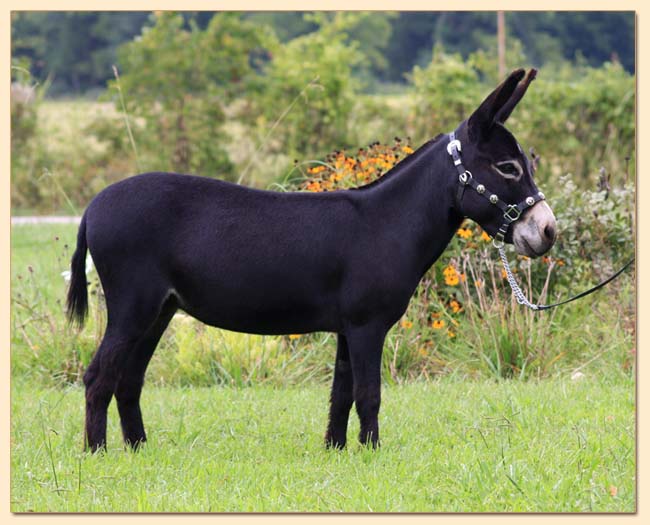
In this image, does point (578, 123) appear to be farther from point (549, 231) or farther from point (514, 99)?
point (549, 231)

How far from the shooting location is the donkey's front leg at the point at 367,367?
17.0ft

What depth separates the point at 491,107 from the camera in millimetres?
4980

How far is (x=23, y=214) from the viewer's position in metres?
16.7

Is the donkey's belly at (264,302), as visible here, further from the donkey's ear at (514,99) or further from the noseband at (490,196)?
the donkey's ear at (514,99)

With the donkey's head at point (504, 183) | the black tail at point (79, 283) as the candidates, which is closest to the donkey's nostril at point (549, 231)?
the donkey's head at point (504, 183)

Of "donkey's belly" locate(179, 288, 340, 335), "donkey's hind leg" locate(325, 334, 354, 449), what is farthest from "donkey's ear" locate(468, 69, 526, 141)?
"donkey's hind leg" locate(325, 334, 354, 449)

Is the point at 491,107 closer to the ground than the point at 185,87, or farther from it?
farther from it

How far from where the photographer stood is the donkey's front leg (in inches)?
204

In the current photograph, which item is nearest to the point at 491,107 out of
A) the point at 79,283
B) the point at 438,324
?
the point at 79,283

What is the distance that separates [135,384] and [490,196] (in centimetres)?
233

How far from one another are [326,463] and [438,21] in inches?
1147

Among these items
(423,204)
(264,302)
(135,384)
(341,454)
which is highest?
(423,204)

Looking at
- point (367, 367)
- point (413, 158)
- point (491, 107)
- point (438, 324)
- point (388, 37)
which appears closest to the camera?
point (491, 107)

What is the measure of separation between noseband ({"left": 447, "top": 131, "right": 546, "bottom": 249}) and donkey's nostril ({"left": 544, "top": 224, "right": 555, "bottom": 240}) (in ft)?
0.51
